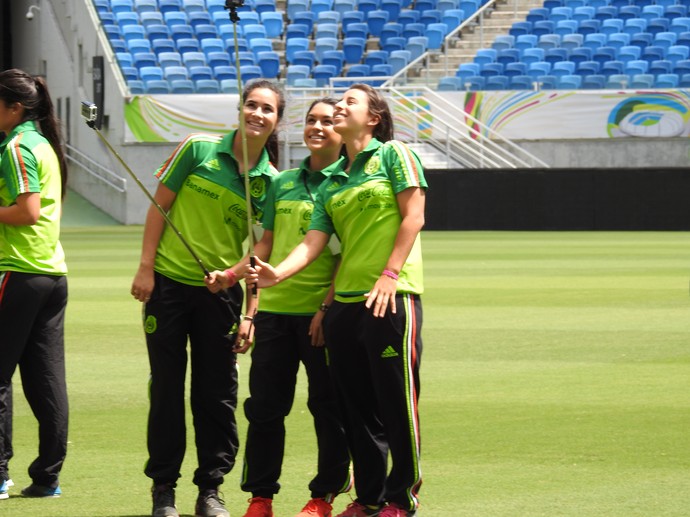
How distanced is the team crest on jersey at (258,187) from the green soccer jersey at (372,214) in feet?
2.25

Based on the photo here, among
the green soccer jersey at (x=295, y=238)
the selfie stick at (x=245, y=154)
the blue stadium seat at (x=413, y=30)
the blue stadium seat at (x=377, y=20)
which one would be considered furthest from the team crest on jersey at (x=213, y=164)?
the blue stadium seat at (x=377, y=20)

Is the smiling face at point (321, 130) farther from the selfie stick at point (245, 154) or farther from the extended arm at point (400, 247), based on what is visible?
the extended arm at point (400, 247)

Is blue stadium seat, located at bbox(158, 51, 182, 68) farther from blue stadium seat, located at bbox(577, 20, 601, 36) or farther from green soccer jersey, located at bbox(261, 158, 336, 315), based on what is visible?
green soccer jersey, located at bbox(261, 158, 336, 315)

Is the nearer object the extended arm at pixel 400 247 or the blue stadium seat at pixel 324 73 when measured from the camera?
the extended arm at pixel 400 247

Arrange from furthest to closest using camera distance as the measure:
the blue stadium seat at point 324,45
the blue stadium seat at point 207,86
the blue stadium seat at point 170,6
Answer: the blue stadium seat at point 170,6, the blue stadium seat at point 324,45, the blue stadium seat at point 207,86

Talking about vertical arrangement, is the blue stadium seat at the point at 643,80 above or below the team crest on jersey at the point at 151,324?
below

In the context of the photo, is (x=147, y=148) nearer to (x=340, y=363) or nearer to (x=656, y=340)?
(x=656, y=340)

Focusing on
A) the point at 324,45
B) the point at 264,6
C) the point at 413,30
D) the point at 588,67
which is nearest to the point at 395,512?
the point at 588,67

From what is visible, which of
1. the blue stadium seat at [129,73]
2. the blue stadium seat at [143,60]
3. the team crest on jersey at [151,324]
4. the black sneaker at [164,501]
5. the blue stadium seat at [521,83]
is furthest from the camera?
the blue stadium seat at [143,60]

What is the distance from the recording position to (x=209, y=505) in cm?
572

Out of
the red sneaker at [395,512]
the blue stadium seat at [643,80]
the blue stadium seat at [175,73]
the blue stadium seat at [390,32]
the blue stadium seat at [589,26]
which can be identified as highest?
the red sneaker at [395,512]

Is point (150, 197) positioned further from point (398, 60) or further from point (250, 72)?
point (398, 60)

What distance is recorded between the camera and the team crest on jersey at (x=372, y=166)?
17.4 ft

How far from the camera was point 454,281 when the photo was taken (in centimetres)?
1700
